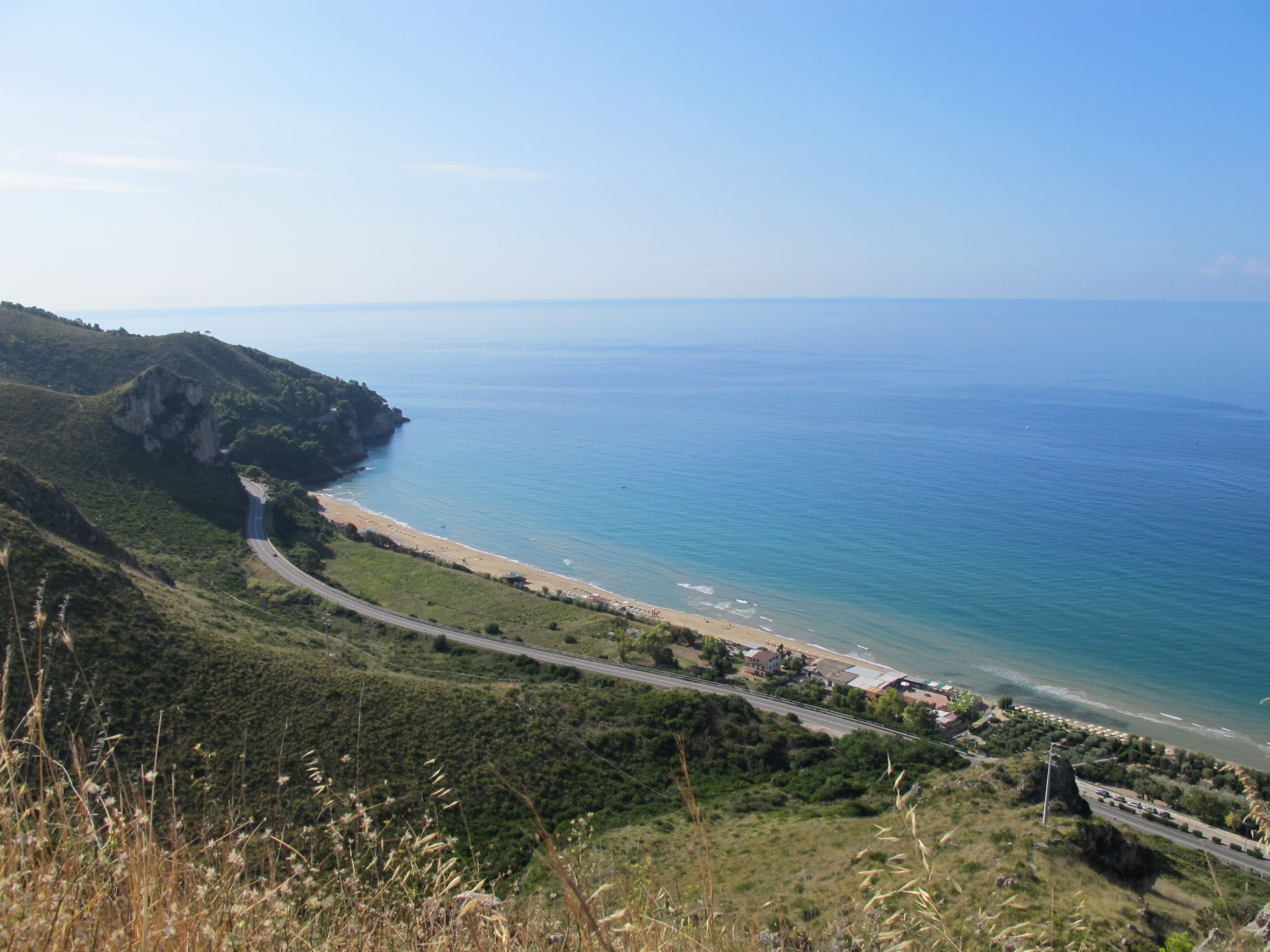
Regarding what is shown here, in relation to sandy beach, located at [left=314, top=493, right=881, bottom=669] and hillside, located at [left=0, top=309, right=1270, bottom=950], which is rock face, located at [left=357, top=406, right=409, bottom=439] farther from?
hillside, located at [left=0, top=309, right=1270, bottom=950]

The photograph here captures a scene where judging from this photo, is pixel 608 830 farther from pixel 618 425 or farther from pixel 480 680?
pixel 618 425

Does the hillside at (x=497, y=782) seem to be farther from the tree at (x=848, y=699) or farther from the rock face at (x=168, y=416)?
the rock face at (x=168, y=416)

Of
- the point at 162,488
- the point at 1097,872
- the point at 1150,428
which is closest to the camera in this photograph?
the point at 1097,872

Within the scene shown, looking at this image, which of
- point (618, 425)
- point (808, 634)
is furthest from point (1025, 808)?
point (618, 425)

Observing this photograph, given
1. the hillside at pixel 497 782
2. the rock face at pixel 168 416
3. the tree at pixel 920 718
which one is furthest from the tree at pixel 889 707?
the rock face at pixel 168 416

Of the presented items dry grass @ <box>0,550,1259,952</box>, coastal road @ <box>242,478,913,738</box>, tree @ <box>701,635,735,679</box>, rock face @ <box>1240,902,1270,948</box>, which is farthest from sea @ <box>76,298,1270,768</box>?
dry grass @ <box>0,550,1259,952</box>

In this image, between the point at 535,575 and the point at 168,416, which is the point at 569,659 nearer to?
the point at 535,575

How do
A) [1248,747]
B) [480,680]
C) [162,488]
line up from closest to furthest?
[480,680], [1248,747], [162,488]
